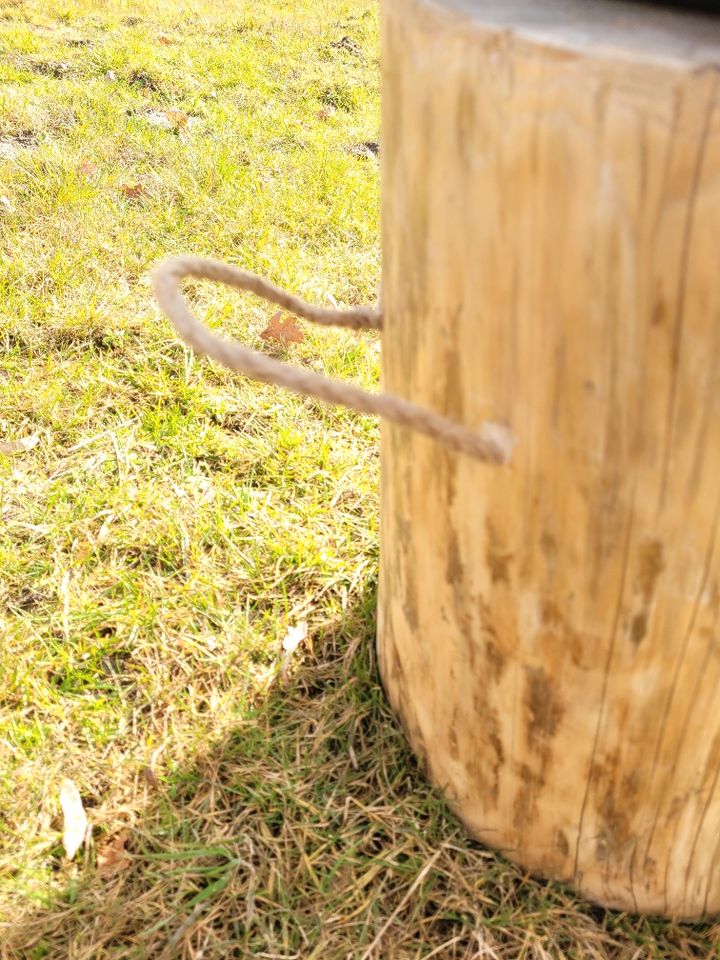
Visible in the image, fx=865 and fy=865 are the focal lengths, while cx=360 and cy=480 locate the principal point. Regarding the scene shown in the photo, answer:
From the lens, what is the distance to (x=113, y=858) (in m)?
1.51

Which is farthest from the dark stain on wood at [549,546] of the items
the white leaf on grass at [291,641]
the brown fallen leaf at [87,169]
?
the brown fallen leaf at [87,169]

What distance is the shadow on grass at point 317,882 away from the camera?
1.38m

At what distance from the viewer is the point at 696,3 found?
2.82ft

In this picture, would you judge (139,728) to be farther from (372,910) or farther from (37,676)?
(372,910)

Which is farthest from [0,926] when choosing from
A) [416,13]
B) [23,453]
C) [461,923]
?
[416,13]

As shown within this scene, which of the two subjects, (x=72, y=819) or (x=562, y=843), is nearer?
(x=562, y=843)

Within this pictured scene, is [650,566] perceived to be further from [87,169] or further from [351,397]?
[87,169]

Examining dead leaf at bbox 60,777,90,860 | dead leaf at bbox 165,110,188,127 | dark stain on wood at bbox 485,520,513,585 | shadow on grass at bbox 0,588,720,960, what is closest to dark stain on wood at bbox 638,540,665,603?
dark stain on wood at bbox 485,520,513,585

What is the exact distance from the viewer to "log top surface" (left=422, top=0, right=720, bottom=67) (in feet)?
2.40

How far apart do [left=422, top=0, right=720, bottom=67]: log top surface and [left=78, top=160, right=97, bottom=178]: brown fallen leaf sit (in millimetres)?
3003

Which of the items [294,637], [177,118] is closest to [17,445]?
[294,637]

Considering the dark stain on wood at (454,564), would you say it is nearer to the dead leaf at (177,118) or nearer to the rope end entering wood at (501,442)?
the rope end entering wood at (501,442)

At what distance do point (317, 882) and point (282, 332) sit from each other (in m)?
1.72

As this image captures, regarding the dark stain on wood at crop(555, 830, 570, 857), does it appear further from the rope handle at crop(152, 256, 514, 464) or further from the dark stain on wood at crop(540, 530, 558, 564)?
the rope handle at crop(152, 256, 514, 464)
